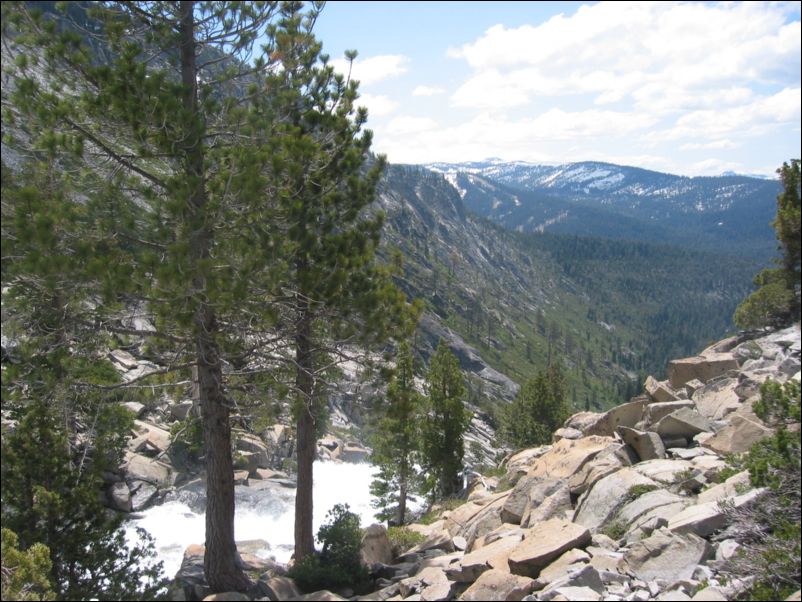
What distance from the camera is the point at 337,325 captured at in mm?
12789

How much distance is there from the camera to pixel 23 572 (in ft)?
27.1

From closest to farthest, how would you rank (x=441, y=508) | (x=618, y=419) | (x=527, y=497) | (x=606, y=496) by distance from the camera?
1. (x=606, y=496)
2. (x=527, y=497)
3. (x=618, y=419)
4. (x=441, y=508)

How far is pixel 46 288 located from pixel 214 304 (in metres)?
2.81

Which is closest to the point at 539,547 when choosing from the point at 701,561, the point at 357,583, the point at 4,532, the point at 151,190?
the point at 701,561

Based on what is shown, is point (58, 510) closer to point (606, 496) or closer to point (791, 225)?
point (606, 496)

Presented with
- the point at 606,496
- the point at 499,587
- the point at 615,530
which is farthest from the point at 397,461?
the point at 499,587

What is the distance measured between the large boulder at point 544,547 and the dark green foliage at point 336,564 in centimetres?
384

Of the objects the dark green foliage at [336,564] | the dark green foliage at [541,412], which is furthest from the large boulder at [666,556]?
the dark green foliage at [541,412]

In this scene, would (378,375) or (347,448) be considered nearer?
(378,375)

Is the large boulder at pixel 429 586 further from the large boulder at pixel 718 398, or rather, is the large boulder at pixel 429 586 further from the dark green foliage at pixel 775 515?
the large boulder at pixel 718 398

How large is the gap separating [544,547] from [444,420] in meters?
20.3

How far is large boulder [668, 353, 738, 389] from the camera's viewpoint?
996 inches

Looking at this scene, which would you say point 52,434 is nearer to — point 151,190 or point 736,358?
point 151,190

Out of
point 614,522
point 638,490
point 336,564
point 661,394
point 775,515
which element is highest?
point 775,515
